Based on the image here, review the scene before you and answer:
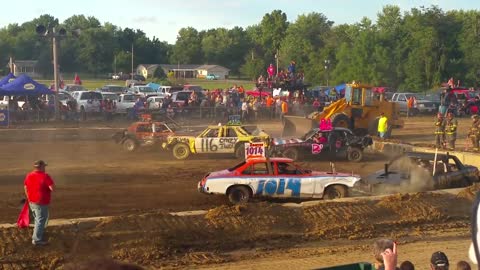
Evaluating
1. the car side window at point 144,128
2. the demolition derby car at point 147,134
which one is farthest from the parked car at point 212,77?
A: the car side window at point 144,128

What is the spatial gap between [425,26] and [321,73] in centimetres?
1587

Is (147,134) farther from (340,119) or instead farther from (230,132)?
(340,119)

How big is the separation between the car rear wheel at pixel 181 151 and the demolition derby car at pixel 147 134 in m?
1.36

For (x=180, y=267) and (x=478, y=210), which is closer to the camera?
(x=478, y=210)

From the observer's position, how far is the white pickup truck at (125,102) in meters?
39.9

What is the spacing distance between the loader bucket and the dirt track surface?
1076 centimetres

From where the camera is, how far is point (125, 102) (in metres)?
40.5

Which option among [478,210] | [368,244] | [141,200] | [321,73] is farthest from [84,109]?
[321,73]

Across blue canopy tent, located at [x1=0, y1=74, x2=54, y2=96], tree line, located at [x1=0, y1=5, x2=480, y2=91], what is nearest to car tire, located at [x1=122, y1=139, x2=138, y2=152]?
Result: blue canopy tent, located at [x1=0, y1=74, x2=54, y2=96]

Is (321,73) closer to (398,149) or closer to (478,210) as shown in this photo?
(398,149)

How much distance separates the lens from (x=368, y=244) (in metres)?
11.3

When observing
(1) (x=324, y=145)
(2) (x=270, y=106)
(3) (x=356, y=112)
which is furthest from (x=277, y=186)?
(2) (x=270, y=106)

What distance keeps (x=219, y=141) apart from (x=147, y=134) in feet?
11.4

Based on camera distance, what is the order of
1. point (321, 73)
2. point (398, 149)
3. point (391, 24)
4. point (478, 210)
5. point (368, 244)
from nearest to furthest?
point (478, 210)
point (368, 244)
point (398, 149)
point (321, 73)
point (391, 24)
